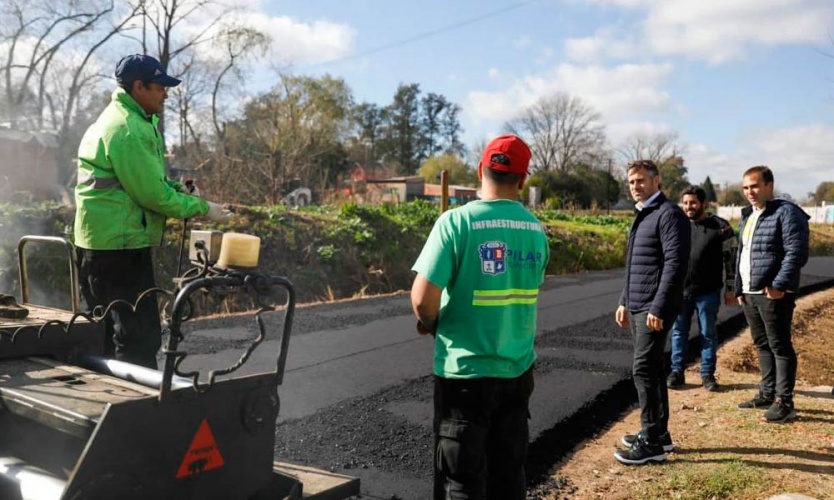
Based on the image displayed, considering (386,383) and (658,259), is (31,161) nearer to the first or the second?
(386,383)

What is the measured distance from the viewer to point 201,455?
240cm

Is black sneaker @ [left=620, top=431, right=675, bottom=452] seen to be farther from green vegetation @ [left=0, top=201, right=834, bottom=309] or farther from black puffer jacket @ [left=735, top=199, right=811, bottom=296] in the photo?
green vegetation @ [left=0, top=201, right=834, bottom=309]

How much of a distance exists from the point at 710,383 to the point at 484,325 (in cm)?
425

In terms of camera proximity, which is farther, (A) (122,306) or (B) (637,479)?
(B) (637,479)

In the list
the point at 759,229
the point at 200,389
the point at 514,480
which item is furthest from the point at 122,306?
the point at 759,229

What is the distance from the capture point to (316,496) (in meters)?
2.68

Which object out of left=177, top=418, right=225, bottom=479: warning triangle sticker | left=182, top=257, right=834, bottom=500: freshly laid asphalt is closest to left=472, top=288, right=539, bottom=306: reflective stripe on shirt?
left=177, top=418, right=225, bottom=479: warning triangle sticker

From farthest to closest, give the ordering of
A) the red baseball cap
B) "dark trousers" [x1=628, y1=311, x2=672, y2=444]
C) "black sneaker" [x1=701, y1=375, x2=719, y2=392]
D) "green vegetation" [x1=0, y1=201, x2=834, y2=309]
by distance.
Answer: "green vegetation" [x1=0, y1=201, x2=834, y2=309] → "black sneaker" [x1=701, y1=375, x2=719, y2=392] → "dark trousers" [x1=628, y1=311, x2=672, y2=444] → the red baseball cap

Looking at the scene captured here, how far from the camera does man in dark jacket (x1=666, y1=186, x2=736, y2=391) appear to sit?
20.3 ft

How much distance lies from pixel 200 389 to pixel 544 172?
4405 centimetres

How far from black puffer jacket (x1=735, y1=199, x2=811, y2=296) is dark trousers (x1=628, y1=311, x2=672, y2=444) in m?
1.39

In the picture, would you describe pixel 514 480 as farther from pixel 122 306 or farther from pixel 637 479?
pixel 122 306

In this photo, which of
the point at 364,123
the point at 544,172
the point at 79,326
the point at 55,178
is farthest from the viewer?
the point at 364,123

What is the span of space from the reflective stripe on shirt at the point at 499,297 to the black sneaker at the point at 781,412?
3326mm
